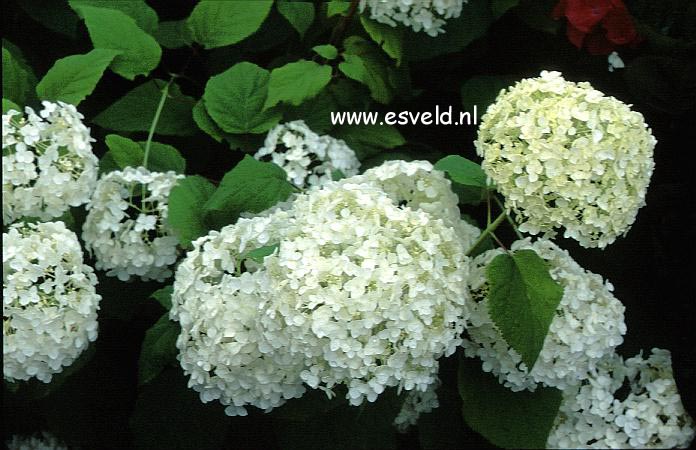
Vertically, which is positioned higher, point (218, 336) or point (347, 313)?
point (347, 313)

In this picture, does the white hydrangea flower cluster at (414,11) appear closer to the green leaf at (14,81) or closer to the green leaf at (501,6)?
the green leaf at (501,6)

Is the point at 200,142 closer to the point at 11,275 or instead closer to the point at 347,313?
the point at 11,275

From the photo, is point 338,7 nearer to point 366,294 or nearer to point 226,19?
point 226,19

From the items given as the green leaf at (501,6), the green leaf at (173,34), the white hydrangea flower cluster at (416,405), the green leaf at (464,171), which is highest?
the green leaf at (501,6)

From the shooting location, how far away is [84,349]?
1.07 m

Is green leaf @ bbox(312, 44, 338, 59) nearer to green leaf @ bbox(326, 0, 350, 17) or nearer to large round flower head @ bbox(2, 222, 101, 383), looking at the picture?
green leaf @ bbox(326, 0, 350, 17)

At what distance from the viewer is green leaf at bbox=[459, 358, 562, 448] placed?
961 millimetres

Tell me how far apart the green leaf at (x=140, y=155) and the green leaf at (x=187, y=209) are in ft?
0.32

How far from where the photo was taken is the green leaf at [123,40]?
1235 millimetres

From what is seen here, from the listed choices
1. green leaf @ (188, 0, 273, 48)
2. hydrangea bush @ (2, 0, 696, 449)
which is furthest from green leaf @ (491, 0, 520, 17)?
green leaf @ (188, 0, 273, 48)

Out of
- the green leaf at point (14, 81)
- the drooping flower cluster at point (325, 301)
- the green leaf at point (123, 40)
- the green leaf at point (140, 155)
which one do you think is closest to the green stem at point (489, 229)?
the drooping flower cluster at point (325, 301)

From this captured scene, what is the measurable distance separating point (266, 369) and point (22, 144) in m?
0.44

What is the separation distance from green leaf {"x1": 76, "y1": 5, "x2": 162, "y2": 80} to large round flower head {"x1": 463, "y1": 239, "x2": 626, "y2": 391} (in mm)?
623

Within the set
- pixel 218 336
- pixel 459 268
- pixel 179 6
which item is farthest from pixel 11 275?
pixel 179 6
